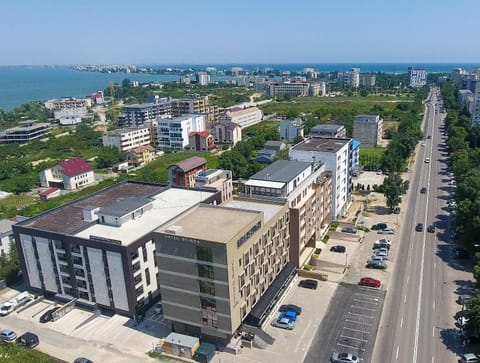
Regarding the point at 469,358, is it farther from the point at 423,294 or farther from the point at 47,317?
the point at 47,317

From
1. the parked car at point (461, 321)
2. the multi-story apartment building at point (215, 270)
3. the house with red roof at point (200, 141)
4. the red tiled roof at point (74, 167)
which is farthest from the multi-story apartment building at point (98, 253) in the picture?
the house with red roof at point (200, 141)

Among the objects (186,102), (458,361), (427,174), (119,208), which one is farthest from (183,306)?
(186,102)

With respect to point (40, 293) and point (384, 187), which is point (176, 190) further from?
point (384, 187)

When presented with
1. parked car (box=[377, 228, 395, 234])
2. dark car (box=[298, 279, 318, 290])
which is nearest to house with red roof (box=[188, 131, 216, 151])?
parked car (box=[377, 228, 395, 234])

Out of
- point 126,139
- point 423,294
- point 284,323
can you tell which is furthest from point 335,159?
point 126,139

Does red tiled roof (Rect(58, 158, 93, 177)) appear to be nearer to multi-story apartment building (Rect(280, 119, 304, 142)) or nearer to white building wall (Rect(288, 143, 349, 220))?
white building wall (Rect(288, 143, 349, 220))

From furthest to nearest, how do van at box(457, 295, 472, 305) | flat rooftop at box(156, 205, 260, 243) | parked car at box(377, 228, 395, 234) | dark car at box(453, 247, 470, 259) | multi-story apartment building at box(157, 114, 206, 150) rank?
multi-story apartment building at box(157, 114, 206, 150) < parked car at box(377, 228, 395, 234) < dark car at box(453, 247, 470, 259) < van at box(457, 295, 472, 305) < flat rooftop at box(156, 205, 260, 243)

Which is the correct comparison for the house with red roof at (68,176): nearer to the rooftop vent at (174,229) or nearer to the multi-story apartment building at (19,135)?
the multi-story apartment building at (19,135)
